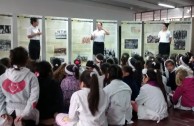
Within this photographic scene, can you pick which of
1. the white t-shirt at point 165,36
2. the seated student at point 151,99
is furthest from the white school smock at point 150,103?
the white t-shirt at point 165,36

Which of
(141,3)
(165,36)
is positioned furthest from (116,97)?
(141,3)

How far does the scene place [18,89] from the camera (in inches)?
115

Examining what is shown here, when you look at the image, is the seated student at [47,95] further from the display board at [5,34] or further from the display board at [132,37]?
the display board at [132,37]

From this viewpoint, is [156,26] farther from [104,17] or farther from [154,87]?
[154,87]

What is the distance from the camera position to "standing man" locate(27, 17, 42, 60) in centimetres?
796

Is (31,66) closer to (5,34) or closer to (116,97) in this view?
(116,97)

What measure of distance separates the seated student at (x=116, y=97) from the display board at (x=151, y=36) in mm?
7041

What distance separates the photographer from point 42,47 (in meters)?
8.77

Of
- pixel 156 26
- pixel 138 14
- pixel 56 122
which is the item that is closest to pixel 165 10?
pixel 138 14

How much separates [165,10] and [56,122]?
543 inches

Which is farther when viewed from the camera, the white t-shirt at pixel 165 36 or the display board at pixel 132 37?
the display board at pixel 132 37

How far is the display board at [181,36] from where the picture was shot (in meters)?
10.5

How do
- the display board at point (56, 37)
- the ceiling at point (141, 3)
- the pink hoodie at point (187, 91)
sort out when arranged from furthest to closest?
the ceiling at point (141, 3)
the display board at point (56, 37)
the pink hoodie at point (187, 91)

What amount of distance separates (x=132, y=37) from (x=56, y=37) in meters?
3.24
